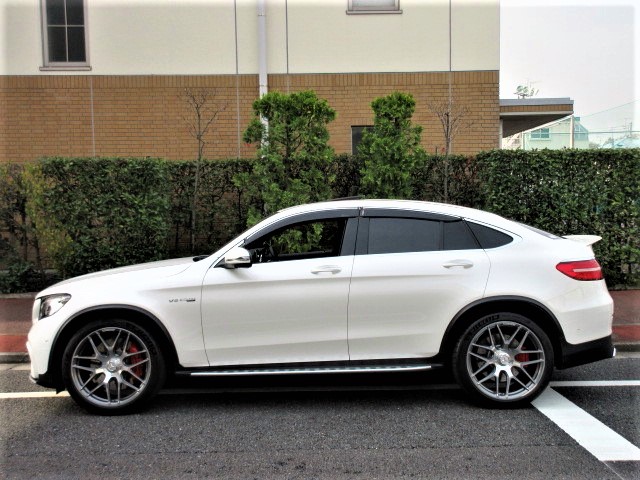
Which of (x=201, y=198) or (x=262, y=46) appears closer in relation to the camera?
(x=201, y=198)

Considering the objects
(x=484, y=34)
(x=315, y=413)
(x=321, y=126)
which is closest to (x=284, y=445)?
(x=315, y=413)

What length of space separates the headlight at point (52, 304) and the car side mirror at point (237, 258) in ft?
4.24

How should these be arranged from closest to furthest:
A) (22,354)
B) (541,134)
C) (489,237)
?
(489,237), (22,354), (541,134)

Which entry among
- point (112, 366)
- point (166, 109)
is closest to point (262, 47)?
point (166, 109)

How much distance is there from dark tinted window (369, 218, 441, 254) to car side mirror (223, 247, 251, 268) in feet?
3.26

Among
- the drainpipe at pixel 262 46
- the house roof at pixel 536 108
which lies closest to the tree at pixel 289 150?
the drainpipe at pixel 262 46

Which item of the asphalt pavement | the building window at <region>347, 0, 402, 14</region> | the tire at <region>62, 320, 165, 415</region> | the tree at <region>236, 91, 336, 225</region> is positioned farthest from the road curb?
the building window at <region>347, 0, 402, 14</region>

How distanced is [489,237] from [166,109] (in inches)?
330

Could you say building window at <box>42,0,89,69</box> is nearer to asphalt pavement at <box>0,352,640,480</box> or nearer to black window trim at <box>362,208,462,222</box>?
asphalt pavement at <box>0,352,640,480</box>

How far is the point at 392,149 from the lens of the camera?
8.62 meters

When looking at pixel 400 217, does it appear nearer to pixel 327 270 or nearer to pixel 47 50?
pixel 327 270

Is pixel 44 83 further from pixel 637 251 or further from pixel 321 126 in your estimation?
pixel 637 251

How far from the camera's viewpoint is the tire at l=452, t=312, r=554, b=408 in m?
4.45

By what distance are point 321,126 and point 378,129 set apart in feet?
2.89
